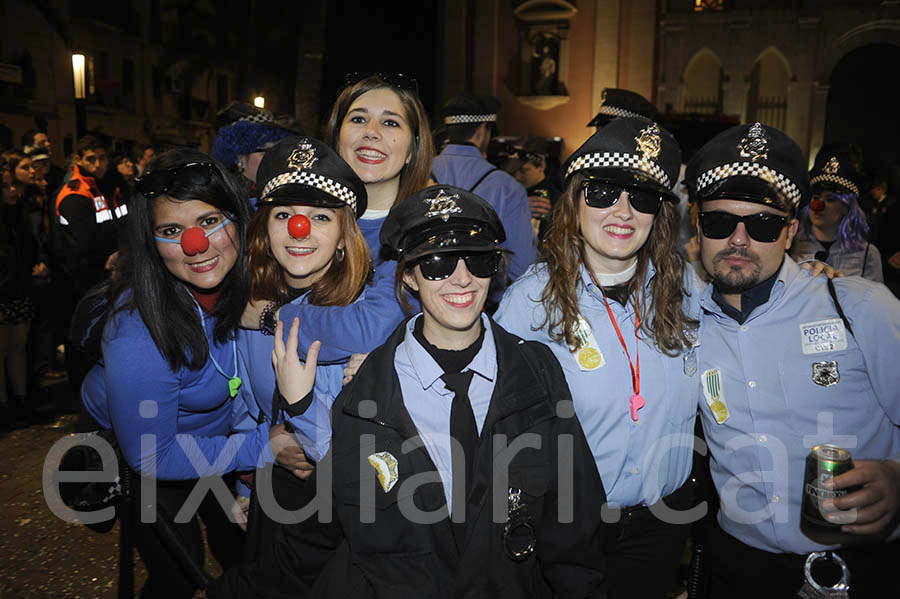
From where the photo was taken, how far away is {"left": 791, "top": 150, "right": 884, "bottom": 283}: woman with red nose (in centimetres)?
527

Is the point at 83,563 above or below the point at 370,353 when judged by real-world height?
below

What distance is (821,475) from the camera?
2.07 meters

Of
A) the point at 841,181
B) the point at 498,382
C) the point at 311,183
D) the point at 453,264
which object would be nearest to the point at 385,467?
the point at 498,382

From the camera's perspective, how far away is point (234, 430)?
122 inches

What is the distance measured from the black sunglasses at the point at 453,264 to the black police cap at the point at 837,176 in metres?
4.17

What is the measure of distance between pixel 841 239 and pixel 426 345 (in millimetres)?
4582

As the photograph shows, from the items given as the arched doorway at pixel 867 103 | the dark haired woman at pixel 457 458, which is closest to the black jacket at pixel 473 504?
the dark haired woman at pixel 457 458

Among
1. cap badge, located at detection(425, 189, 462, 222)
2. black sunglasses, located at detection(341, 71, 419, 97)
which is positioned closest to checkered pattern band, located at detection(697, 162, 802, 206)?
cap badge, located at detection(425, 189, 462, 222)

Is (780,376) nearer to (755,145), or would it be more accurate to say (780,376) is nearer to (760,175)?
(760,175)

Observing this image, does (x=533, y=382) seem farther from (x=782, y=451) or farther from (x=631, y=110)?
(x=631, y=110)

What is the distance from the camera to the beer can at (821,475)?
206cm

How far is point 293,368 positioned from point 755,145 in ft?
6.60

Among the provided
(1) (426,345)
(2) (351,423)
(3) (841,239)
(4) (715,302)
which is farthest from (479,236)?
(3) (841,239)

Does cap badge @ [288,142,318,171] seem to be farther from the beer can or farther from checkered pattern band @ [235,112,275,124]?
checkered pattern band @ [235,112,275,124]
